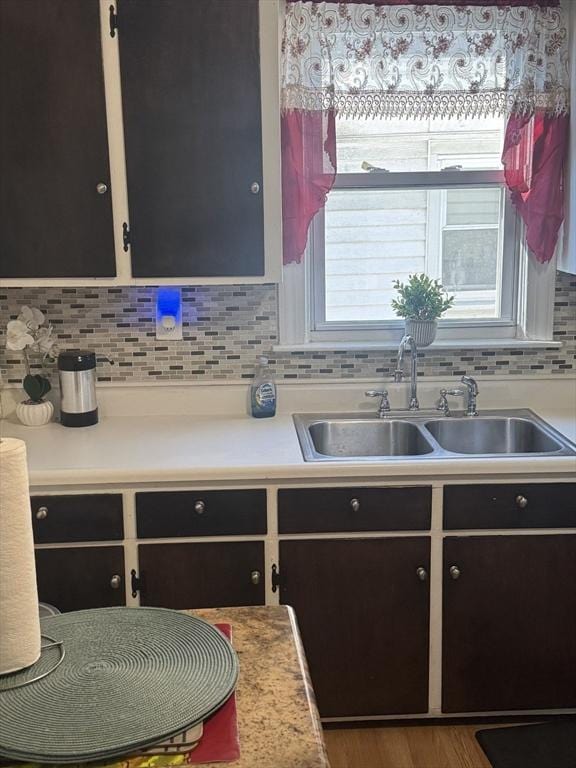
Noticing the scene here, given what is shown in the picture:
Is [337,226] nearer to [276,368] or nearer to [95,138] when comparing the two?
[276,368]

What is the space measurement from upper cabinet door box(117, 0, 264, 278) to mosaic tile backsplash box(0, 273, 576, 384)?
0.32m

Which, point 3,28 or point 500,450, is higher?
point 3,28

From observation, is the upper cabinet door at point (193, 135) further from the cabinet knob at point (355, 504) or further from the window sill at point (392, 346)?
the cabinet knob at point (355, 504)

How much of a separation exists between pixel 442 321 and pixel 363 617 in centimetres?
109

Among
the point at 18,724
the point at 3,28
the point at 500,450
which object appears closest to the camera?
the point at 18,724

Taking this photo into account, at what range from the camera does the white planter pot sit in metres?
2.86

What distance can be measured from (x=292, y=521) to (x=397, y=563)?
0.33m

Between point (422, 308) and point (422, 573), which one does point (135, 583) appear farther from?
point (422, 308)

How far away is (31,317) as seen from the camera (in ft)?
9.23

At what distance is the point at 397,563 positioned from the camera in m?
2.48

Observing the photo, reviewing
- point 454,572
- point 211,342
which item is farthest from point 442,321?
point 454,572

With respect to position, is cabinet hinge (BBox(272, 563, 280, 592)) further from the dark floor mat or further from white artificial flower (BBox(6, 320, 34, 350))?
white artificial flower (BBox(6, 320, 34, 350))

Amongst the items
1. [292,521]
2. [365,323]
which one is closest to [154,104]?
[365,323]

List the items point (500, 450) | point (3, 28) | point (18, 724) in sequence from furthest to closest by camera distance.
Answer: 1. point (500, 450)
2. point (3, 28)
3. point (18, 724)
